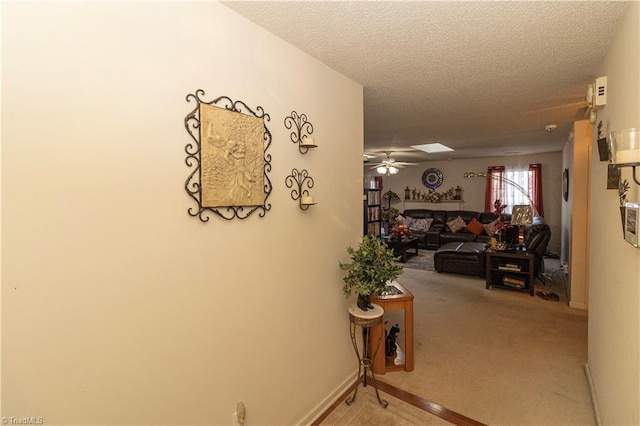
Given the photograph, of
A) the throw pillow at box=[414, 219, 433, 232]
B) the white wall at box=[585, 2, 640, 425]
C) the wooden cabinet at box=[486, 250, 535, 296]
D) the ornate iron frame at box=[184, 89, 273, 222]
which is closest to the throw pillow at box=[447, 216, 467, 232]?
the throw pillow at box=[414, 219, 433, 232]

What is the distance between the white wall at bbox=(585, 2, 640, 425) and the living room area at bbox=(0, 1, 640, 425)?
0.06 ft

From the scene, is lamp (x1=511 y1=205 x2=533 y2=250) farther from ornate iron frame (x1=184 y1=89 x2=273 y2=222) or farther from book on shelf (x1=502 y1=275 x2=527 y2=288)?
ornate iron frame (x1=184 y1=89 x2=273 y2=222)

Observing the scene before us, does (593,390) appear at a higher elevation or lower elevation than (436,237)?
lower

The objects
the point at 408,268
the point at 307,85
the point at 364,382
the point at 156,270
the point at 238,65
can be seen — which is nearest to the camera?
the point at 156,270

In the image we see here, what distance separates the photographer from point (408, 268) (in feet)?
18.6

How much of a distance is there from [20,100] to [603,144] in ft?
8.64

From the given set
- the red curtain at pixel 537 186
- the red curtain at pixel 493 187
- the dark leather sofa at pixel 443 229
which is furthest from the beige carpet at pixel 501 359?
the red curtain at pixel 493 187

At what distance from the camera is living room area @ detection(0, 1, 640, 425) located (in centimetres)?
90

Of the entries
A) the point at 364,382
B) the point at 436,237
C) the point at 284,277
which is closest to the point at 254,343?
the point at 284,277

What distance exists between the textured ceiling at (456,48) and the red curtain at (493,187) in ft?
14.1

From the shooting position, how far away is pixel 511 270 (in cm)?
433

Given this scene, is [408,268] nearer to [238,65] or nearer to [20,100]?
[238,65]

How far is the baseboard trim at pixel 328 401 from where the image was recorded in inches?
74.2

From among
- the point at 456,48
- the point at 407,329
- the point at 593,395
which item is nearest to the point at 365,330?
the point at 407,329
